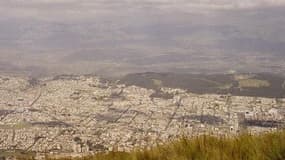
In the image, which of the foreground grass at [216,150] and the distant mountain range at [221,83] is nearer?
the foreground grass at [216,150]

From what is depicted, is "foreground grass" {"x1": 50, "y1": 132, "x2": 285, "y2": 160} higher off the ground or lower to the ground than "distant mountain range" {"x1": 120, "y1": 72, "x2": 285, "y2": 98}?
higher

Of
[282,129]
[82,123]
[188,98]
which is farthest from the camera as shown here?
[188,98]

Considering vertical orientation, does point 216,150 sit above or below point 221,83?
above

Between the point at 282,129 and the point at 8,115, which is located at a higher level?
the point at 282,129

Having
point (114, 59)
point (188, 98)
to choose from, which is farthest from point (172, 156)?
point (114, 59)

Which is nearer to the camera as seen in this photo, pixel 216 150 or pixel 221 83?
pixel 216 150

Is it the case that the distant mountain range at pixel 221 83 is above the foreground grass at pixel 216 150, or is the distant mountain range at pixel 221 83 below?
below

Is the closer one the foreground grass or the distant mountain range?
the foreground grass

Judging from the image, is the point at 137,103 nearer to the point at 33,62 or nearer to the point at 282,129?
the point at 282,129
